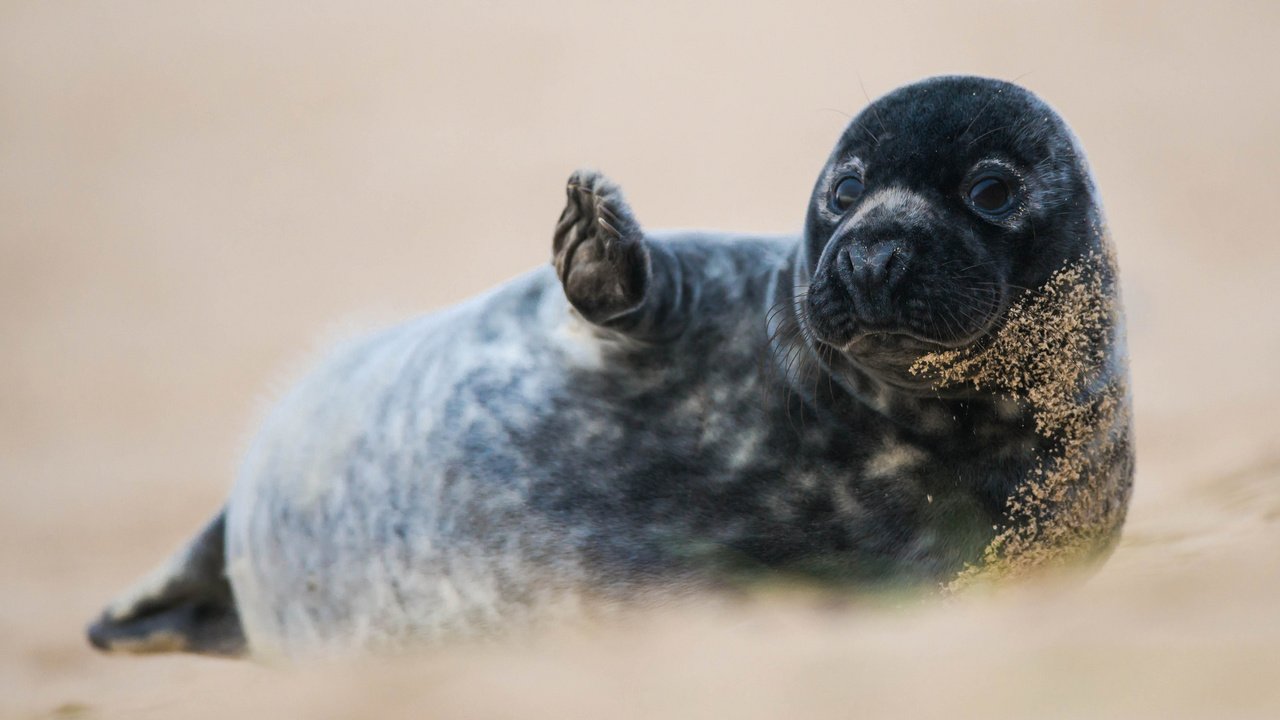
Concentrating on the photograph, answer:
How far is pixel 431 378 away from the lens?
312cm

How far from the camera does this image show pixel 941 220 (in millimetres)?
2346

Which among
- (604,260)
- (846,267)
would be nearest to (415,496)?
(604,260)

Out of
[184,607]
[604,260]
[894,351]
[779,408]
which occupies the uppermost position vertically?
[184,607]

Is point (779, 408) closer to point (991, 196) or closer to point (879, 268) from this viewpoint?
point (879, 268)

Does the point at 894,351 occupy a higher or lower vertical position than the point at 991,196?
lower

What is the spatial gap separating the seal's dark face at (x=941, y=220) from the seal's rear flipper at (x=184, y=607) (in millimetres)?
2026

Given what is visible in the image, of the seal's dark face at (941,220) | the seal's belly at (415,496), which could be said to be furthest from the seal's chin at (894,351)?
the seal's belly at (415,496)

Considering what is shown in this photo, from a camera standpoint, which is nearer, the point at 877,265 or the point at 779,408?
the point at 877,265

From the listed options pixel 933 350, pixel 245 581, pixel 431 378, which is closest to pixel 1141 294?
pixel 933 350

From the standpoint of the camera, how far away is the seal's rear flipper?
12.3 ft

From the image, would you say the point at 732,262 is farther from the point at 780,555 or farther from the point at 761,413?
the point at 780,555

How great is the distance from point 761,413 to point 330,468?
1.15 meters

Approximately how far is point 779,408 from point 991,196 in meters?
0.56

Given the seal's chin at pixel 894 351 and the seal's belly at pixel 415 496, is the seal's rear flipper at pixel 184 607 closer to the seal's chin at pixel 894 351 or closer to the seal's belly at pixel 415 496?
the seal's belly at pixel 415 496
